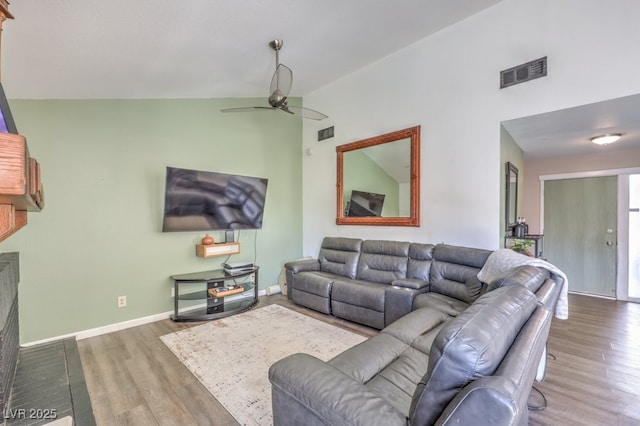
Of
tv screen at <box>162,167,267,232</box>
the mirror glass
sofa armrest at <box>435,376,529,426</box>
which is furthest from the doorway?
sofa armrest at <box>435,376,529,426</box>

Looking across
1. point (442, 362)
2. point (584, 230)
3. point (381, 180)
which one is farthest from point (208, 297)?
point (584, 230)

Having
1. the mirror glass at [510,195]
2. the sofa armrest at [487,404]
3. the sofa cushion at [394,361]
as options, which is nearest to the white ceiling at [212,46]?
the mirror glass at [510,195]

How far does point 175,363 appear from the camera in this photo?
261 centimetres

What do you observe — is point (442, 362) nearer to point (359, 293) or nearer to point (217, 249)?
point (359, 293)

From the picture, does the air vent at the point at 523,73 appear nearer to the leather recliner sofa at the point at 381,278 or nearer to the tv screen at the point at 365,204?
the leather recliner sofa at the point at 381,278

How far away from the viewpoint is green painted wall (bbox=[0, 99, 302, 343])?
2.92 m

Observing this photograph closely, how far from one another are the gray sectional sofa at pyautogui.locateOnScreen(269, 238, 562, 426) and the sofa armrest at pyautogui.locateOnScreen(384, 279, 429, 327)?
0.04ft

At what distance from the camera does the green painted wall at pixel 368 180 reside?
4.18m

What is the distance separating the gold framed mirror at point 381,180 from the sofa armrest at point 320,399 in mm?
2945

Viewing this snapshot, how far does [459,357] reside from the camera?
94cm

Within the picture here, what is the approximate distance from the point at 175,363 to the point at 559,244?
6.28 metres

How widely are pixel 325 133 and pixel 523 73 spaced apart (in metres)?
2.85

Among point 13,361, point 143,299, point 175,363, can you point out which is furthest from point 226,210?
point 13,361

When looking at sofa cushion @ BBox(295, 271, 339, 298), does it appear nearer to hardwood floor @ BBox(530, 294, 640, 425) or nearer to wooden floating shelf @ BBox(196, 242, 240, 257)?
wooden floating shelf @ BBox(196, 242, 240, 257)
